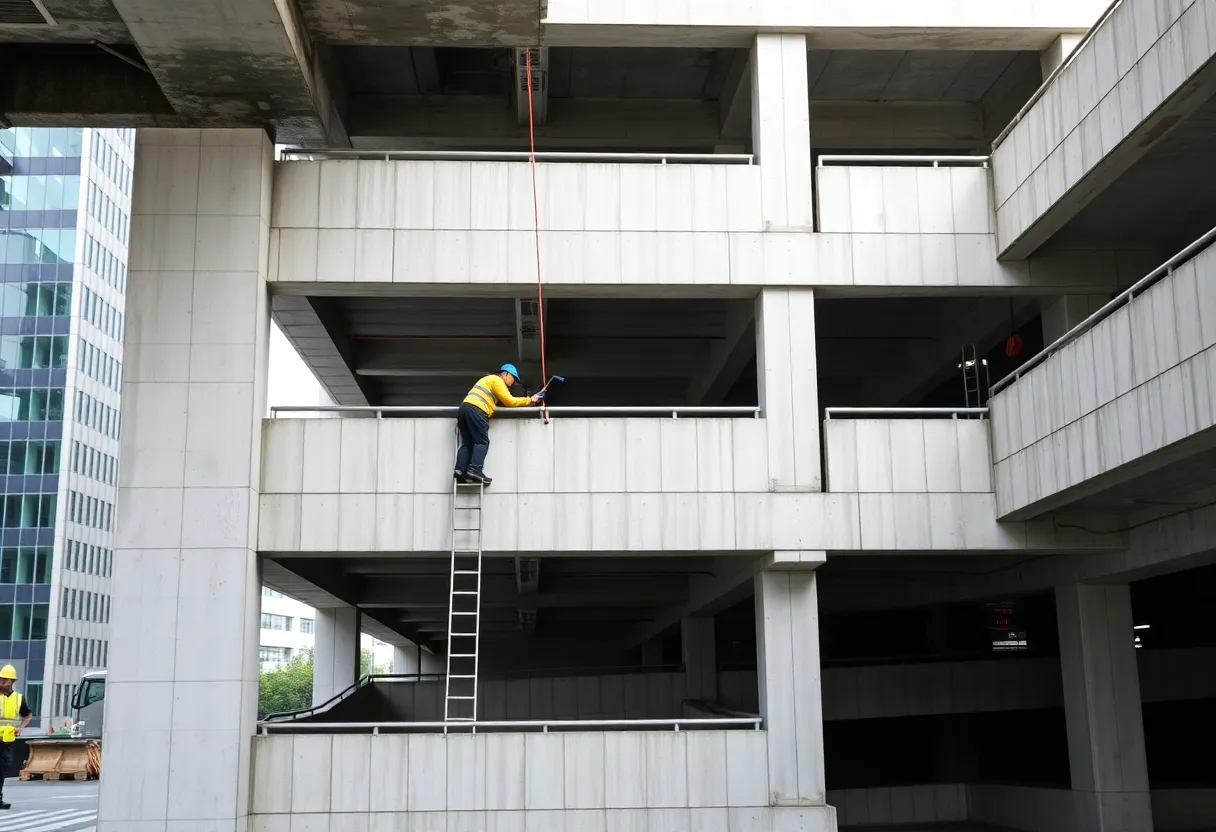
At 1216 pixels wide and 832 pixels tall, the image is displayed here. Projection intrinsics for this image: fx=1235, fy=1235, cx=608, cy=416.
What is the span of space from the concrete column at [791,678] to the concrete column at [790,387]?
1.19 m

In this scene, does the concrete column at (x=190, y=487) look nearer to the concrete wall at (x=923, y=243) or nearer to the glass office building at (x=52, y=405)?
the concrete wall at (x=923, y=243)

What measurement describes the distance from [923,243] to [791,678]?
6284 millimetres

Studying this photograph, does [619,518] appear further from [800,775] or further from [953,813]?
[953,813]

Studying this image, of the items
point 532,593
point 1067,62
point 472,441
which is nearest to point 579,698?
point 532,593

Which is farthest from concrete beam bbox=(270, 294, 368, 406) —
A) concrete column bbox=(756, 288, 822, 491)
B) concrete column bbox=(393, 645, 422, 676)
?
concrete column bbox=(393, 645, 422, 676)

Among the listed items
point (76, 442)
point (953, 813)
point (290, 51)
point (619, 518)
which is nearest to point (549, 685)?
point (953, 813)

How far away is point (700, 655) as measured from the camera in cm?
2484

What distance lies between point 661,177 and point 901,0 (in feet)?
13.9

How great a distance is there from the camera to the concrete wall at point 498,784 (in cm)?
1539

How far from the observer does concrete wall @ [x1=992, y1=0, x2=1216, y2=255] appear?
12703 mm

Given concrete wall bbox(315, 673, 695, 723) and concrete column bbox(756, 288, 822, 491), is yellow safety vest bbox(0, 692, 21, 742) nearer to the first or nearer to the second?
concrete wall bbox(315, 673, 695, 723)

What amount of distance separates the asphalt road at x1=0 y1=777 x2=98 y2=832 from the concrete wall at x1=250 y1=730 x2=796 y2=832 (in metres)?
5.87

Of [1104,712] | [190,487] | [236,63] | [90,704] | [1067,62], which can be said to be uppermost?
[1067,62]

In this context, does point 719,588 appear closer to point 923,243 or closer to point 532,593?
point 532,593
